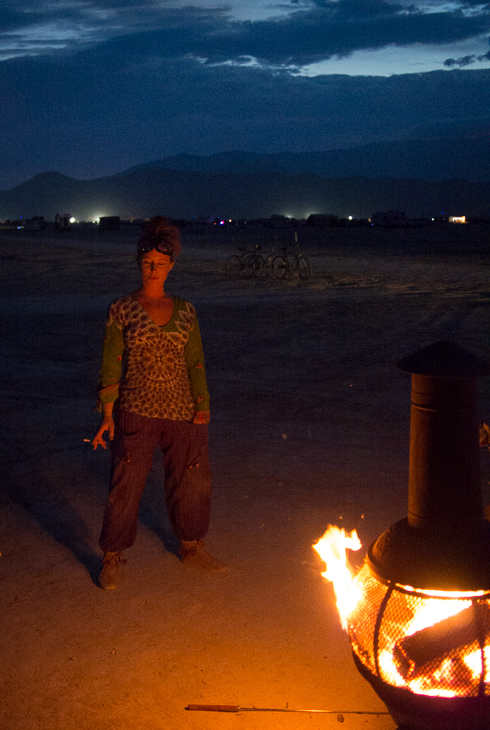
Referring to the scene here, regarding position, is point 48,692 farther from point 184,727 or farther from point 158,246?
point 158,246

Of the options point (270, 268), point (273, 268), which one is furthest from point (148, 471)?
point (270, 268)

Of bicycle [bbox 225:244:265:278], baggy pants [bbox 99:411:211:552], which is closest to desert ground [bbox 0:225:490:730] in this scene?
baggy pants [bbox 99:411:211:552]

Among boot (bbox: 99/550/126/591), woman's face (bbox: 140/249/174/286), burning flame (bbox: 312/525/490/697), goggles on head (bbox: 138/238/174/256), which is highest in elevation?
goggles on head (bbox: 138/238/174/256)

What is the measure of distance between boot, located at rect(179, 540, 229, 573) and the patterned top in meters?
0.78

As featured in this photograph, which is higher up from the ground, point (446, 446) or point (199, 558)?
point (446, 446)

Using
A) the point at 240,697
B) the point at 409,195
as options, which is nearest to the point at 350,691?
the point at 240,697

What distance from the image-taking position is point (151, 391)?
157 inches

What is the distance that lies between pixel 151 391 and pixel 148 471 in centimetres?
42

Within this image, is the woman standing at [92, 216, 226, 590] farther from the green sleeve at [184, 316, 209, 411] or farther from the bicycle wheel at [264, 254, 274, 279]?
the bicycle wheel at [264, 254, 274, 279]

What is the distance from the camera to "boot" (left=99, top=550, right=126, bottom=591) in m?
4.16

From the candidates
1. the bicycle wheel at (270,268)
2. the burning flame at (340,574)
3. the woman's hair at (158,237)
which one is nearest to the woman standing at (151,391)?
the woman's hair at (158,237)

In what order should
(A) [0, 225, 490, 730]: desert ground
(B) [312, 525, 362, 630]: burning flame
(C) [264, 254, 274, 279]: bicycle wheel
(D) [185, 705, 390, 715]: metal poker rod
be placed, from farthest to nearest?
(C) [264, 254, 274, 279]: bicycle wheel < (A) [0, 225, 490, 730]: desert ground < (D) [185, 705, 390, 715]: metal poker rod < (B) [312, 525, 362, 630]: burning flame

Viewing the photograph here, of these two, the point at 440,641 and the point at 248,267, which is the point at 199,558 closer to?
the point at 440,641

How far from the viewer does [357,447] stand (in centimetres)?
656
